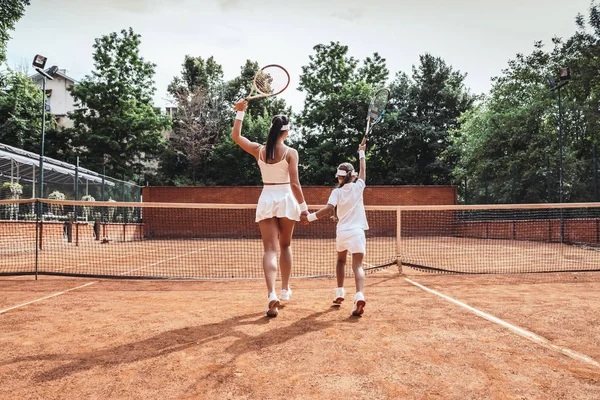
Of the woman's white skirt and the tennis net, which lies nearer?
the woman's white skirt

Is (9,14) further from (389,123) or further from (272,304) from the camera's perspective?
(389,123)

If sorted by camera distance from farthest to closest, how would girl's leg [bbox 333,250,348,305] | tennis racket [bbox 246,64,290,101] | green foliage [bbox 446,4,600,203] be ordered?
green foliage [bbox 446,4,600,203] → tennis racket [bbox 246,64,290,101] → girl's leg [bbox 333,250,348,305]

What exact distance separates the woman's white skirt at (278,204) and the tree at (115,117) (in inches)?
1292

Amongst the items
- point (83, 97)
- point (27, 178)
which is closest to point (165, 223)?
point (27, 178)

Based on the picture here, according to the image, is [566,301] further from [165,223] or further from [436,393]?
[165,223]

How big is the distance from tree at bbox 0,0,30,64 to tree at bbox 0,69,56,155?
15.2 meters

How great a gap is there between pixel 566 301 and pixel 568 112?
845 inches

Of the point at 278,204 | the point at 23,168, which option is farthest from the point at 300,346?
the point at 23,168

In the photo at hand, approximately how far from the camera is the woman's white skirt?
4547 mm

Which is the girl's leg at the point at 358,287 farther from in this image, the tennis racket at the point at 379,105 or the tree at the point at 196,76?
the tree at the point at 196,76

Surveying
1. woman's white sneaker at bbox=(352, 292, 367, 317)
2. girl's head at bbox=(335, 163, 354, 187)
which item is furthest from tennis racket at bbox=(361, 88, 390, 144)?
woman's white sneaker at bbox=(352, 292, 367, 317)

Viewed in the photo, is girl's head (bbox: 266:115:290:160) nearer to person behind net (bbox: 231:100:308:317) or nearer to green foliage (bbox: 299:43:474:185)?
person behind net (bbox: 231:100:308:317)

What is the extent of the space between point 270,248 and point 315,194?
871 inches

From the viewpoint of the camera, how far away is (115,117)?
112 feet
